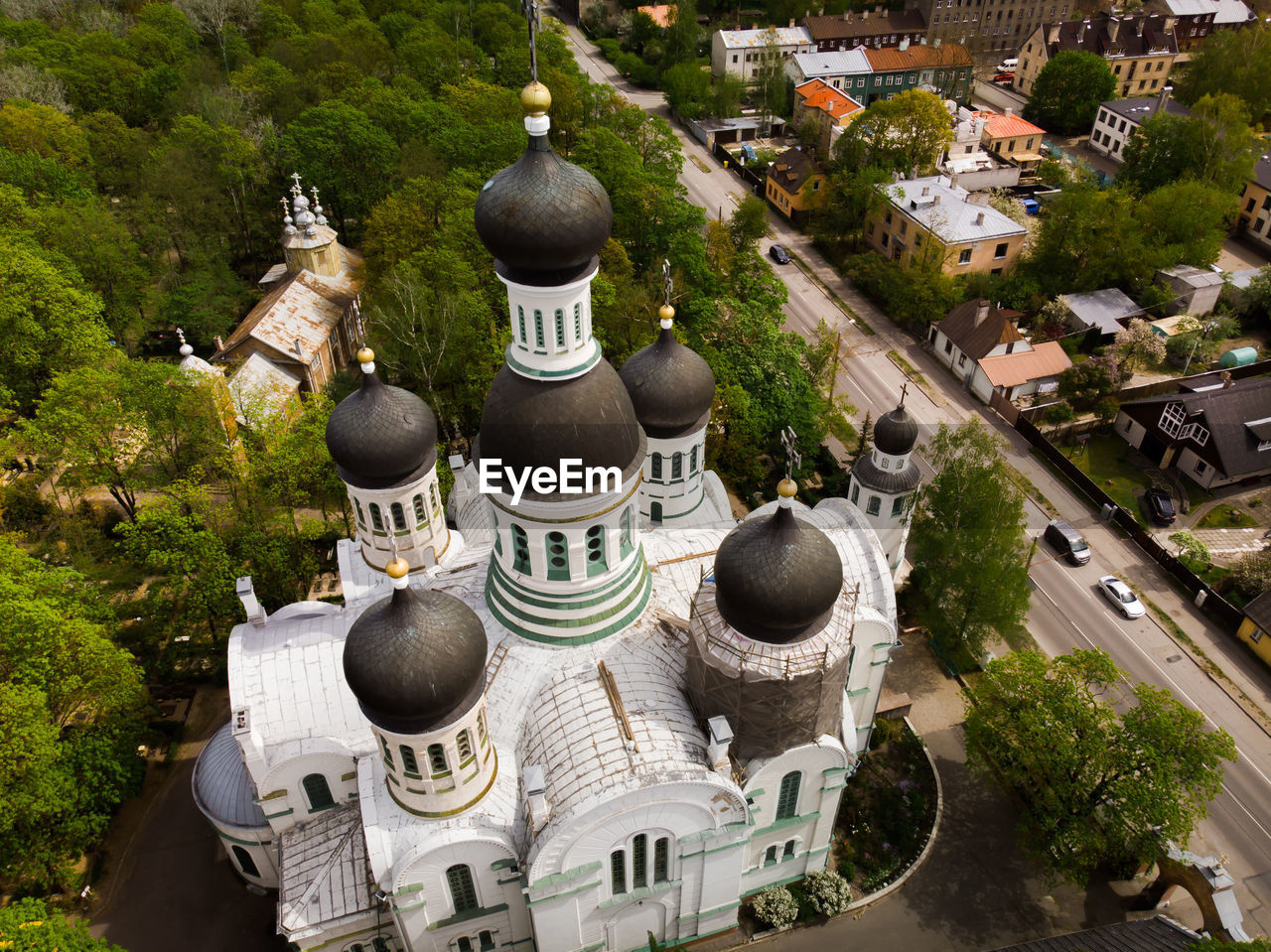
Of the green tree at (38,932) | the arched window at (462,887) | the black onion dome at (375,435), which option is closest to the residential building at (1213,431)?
the black onion dome at (375,435)

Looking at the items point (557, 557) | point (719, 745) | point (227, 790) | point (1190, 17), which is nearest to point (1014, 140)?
point (1190, 17)

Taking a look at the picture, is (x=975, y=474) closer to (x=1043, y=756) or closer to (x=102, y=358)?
(x=1043, y=756)

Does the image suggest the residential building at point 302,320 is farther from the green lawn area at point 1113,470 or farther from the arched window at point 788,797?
the green lawn area at point 1113,470

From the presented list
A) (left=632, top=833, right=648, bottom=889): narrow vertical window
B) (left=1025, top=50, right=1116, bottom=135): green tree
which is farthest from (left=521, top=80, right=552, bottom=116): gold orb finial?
(left=1025, top=50, right=1116, bottom=135): green tree

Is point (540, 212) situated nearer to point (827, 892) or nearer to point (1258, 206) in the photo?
point (827, 892)

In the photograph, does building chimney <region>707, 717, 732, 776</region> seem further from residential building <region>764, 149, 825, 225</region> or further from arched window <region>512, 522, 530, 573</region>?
residential building <region>764, 149, 825, 225</region>

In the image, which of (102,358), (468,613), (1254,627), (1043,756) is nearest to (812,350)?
(1254,627)
